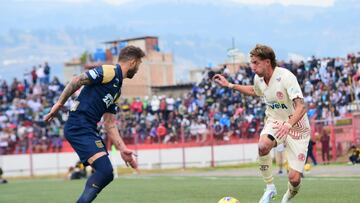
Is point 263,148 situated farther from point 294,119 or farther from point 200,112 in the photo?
point 200,112

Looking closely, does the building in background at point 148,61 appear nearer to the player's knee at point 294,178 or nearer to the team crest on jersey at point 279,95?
the team crest on jersey at point 279,95

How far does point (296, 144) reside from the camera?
42.8 feet

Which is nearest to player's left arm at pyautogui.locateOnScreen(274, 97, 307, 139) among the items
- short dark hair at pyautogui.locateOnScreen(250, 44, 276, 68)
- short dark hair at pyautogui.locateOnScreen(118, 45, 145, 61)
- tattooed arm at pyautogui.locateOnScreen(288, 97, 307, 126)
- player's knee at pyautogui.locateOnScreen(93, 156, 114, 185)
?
tattooed arm at pyautogui.locateOnScreen(288, 97, 307, 126)

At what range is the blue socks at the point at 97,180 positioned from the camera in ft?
36.5

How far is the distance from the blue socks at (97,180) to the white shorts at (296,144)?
2.79m

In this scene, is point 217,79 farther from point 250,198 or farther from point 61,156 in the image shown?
point 61,156

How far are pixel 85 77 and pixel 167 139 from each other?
28.0m

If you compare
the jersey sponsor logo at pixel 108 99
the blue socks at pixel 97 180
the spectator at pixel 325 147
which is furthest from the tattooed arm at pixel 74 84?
the spectator at pixel 325 147

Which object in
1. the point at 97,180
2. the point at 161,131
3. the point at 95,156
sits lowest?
the point at 161,131

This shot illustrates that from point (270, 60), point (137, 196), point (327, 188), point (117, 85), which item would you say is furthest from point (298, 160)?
point (137, 196)

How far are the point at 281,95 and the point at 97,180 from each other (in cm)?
319

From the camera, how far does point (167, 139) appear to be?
129ft

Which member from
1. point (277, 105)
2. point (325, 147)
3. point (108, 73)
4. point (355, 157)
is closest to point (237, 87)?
point (277, 105)

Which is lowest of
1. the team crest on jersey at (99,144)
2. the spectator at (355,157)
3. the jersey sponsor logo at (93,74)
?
the spectator at (355,157)
